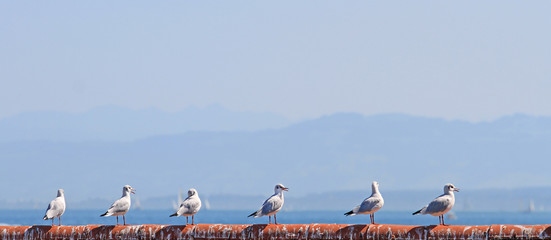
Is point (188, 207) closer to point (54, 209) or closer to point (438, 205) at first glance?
point (54, 209)

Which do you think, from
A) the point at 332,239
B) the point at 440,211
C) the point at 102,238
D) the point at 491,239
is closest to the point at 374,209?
the point at 440,211

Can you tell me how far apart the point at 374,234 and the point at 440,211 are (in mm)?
2975

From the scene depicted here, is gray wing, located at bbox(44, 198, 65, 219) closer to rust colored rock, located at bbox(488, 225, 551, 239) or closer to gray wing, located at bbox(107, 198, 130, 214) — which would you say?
gray wing, located at bbox(107, 198, 130, 214)

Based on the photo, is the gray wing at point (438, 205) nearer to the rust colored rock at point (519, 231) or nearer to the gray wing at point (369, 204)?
the gray wing at point (369, 204)

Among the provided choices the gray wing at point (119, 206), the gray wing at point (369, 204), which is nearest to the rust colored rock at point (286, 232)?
the gray wing at point (119, 206)

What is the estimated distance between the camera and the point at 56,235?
68.0 ft

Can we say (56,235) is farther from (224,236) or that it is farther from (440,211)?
(440,211)

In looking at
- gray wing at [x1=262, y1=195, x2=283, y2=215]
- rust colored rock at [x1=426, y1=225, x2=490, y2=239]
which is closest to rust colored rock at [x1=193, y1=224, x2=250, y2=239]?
gray wing at [x1=262, y1=195, x2=283, y2=215]

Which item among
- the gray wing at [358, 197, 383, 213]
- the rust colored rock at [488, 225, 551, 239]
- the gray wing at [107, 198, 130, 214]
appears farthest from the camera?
the gray wing at [107, 198, 130, 214]

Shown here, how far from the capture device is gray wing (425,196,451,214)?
20.0 metres

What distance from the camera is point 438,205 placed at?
20016mm

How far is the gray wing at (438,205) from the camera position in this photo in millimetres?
20000

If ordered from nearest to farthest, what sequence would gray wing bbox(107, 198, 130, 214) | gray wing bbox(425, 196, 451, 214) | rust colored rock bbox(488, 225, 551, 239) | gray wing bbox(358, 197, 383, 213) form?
rust colored rock bbox(488, 225, 551, 239) → gray wing bbox(425, 196, 451, 214) → gray wing bbox(358, 197, 383, 213) → gray wing bbox(107, 198, 130, 214)

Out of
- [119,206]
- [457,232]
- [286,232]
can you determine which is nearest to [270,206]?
[286,232]
